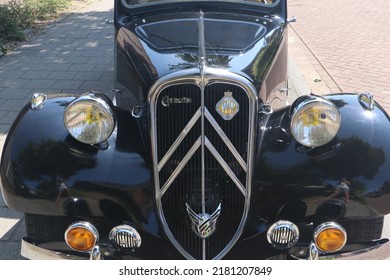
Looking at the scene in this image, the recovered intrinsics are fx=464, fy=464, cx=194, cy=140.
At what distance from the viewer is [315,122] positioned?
2465 mm

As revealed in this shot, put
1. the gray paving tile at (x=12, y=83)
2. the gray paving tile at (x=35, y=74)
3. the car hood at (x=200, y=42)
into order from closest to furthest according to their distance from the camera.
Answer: the car hood at (x=200, y=42) → the gray paving tile at (x=12, y=83) → the gray paving tile at (x=35, y=74)

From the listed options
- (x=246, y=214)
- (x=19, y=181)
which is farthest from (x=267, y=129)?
(x=19, y=181)

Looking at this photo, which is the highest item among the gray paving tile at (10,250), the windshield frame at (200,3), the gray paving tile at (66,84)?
the windshield frame at (200,3)

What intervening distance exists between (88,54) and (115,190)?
605 centimetres

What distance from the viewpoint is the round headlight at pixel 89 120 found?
2459mm

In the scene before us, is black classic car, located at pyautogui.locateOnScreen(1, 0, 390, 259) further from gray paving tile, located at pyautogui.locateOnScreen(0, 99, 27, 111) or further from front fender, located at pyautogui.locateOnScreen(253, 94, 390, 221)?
gray paving tile, located at pyautogui.locateOnScreen(0, 99, 27, 111)

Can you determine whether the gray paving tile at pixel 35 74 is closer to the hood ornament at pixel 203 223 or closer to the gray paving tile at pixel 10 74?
the gray paving tile at pixel 10 74

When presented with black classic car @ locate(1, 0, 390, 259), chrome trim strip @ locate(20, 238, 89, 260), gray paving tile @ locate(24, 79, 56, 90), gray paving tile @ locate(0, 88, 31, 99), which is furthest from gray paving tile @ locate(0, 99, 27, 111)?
chrome trim strip @ locate(20, 238, 89, 260)

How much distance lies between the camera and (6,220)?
3.65m

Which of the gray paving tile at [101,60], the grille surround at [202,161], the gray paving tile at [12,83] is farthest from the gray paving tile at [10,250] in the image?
the gray paving tile at [101,60]

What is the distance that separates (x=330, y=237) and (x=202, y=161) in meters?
0.76

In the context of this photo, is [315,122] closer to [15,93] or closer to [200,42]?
[200,42]
